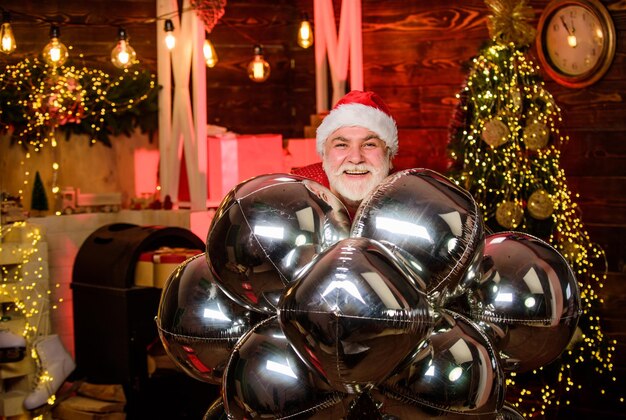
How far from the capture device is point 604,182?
5.48 m

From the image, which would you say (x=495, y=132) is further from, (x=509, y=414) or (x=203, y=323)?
(x=203, y=323)

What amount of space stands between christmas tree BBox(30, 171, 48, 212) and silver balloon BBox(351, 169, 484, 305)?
421 cm

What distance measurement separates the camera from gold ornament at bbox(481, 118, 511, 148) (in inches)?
190

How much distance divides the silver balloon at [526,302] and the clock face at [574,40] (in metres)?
3.59

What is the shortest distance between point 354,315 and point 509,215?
3375mm

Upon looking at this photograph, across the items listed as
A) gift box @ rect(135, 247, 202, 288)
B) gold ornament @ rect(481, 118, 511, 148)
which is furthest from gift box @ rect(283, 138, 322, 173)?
gold ornament @ rect(481, 118, 511, 148)

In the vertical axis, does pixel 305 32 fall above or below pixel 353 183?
above

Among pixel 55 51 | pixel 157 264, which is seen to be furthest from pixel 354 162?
pixel 55 51

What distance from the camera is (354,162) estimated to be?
2725 millimetres

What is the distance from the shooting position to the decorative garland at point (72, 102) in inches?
218

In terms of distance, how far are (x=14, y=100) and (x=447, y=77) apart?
2921mm

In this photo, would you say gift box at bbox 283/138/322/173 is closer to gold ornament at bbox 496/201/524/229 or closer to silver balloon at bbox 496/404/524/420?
gold ornament at bbox 496/201/524/229

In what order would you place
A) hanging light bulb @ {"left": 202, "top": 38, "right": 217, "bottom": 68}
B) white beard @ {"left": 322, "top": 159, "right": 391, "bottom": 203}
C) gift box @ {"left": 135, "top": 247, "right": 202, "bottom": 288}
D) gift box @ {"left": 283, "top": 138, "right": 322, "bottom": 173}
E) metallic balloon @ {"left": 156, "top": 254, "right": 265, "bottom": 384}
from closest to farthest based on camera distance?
metallic balloon @ {"left": 156, "top": 254, "right": 265, "bottom": 384} → white beard @ {"left": 322, "top": 159, "right": 391, "bottom": 203} → gift box @ {"left": 135, "top": 247, "right": 202, "bottom": 288} → gift box @ {"left": 283, "top": 138, "right": 322, "bottom": 173} → hanging light bulb @ {"left": 202, "top": 38, "right": 217, "bottom": 68}

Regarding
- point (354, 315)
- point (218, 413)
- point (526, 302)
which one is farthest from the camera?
point (218, 413)
